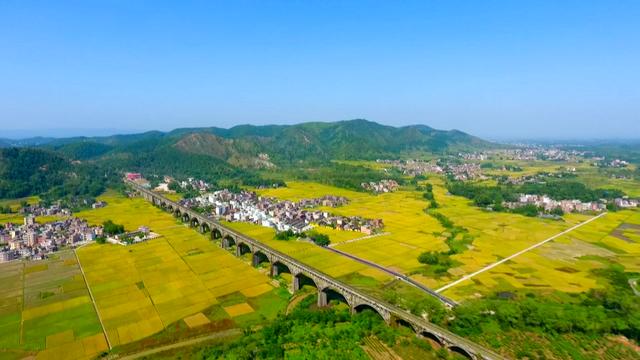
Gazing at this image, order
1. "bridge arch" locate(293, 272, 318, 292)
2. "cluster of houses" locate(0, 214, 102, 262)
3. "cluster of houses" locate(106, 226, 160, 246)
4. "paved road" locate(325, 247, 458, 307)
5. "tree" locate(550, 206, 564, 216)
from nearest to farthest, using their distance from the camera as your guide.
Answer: "paved road" locate(325, 247, 458, 307) → "bridge arch" locate(293, 272, 318, 292) → "cluster of houses" locate(0, 214, 102, 262) → "cluster of houses" locate(106, 226, 160, 246) → "tree" locate(550, 206, 564, 216)

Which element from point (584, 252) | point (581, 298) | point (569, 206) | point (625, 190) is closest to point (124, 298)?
point (581, 298)

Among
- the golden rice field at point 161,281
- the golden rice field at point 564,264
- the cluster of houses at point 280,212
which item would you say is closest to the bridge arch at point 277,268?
the golden rice field at point 161,281

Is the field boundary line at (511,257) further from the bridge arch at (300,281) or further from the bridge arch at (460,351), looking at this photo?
the bridge arch at (300,281)

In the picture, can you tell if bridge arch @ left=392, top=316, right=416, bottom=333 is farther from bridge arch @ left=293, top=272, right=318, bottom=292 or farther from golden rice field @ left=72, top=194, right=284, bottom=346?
golden rice field @ left=72, top=194, right=284, bottom=346

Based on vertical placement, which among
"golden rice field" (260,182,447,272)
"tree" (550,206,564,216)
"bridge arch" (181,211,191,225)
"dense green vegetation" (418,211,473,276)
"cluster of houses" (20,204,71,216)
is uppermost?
"tree" (550,206,564,216)

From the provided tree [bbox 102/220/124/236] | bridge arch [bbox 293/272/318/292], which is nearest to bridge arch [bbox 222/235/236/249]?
bridge arch [bbox 293/272/318/292]

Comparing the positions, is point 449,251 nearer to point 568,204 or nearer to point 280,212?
point 280,212
